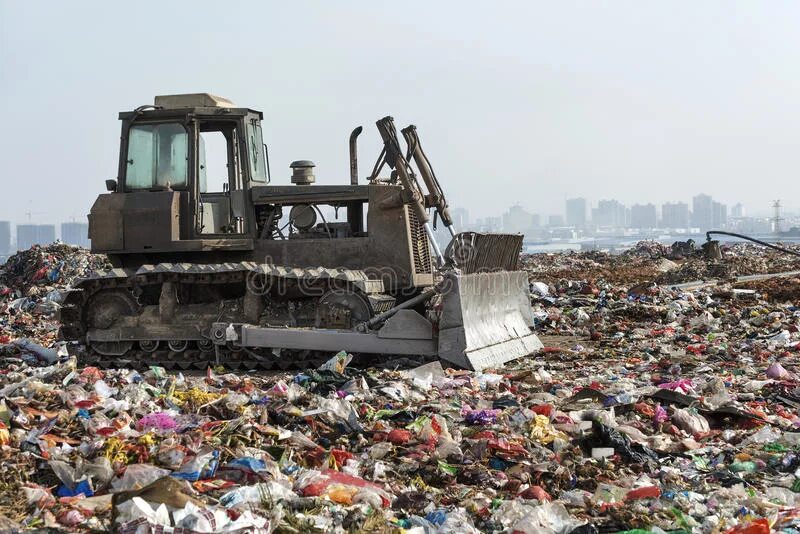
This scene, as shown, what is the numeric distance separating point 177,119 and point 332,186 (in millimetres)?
1730

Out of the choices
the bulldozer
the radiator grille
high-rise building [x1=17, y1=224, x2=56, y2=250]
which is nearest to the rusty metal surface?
the bulldozer

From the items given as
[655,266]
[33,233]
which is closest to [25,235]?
[33,233]

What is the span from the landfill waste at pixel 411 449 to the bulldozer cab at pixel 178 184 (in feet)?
4.90

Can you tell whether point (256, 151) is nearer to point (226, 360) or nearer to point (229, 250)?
point (229, 250)

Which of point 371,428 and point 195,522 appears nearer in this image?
point 195,522

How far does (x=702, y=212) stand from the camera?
163875 mm

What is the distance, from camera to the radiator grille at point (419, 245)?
33.0 ft

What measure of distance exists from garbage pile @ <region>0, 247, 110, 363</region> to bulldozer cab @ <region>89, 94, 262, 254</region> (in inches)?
67.7

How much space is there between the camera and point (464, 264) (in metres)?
9.30

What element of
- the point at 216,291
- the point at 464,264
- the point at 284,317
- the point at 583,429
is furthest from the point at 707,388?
the point at 216,291

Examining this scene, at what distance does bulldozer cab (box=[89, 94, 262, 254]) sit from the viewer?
9.79 metres

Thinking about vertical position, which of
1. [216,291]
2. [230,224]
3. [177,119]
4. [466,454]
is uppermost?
[177,119]

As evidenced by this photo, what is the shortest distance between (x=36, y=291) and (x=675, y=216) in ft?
504

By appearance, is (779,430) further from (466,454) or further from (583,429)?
(466,454)
